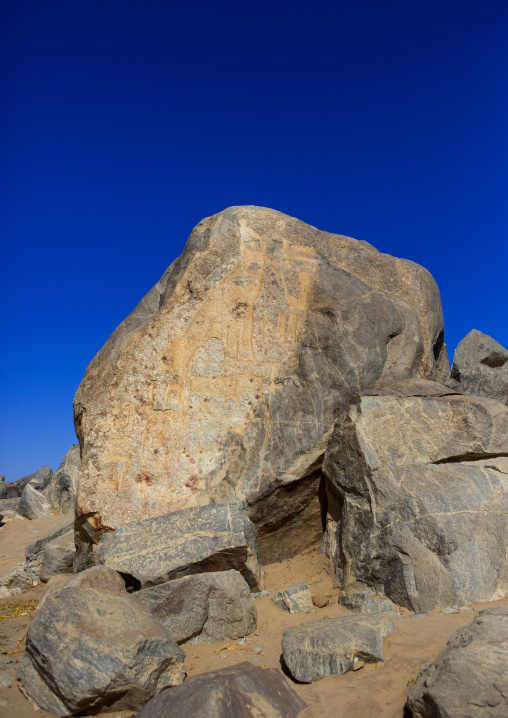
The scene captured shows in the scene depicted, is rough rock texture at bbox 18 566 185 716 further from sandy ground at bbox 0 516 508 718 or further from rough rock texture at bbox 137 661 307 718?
rough rock texture at bbox 137 661 307 718

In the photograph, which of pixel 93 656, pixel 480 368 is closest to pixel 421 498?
pixel 93 656

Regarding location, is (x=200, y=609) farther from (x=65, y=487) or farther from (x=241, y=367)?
(x=65, y=487)

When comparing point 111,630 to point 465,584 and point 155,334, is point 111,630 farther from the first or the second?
point 155,334

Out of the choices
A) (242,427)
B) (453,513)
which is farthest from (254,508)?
(453,513)

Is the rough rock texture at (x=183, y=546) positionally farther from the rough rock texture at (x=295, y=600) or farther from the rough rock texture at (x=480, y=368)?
the rough rock texture at (x=480, y=368)

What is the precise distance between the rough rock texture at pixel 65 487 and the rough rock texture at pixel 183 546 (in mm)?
7767

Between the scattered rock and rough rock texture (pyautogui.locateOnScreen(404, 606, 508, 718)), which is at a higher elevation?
the scattered rock

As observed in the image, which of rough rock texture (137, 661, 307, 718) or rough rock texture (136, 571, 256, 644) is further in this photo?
rough rock texture (136, 571, 256, 644)

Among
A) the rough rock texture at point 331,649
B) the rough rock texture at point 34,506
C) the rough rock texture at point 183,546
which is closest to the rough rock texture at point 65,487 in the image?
the rough rock texture at point 34,506

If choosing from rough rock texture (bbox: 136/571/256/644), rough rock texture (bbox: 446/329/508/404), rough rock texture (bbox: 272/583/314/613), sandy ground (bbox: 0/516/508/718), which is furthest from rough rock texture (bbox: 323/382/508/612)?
rough rock texture (bbox: 446/329/508/404)

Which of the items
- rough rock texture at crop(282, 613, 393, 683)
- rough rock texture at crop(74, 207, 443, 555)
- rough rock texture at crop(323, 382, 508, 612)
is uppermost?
rough rock texture at crop(74, 207, 443, 555)

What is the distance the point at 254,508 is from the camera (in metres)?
Result: 5.73

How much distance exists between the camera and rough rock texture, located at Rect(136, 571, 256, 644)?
4160 millimetres

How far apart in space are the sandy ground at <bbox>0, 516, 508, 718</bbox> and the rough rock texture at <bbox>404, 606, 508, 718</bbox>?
0.27 meters
